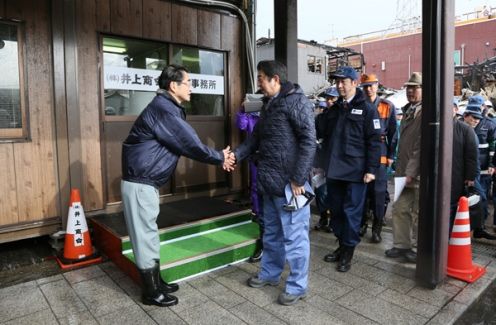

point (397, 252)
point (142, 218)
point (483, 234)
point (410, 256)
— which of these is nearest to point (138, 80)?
point (142, 218)

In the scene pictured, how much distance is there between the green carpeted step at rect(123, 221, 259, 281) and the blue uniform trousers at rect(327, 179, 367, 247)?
38.0 inches

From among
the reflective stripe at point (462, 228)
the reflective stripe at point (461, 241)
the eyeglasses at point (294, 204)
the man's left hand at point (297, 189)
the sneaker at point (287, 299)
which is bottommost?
the sneaker at point (287, 299)

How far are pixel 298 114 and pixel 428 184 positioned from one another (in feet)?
4.62

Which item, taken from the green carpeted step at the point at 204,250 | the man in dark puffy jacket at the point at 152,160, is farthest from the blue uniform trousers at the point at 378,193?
the man in dark puffy jacket at the point at 152,160

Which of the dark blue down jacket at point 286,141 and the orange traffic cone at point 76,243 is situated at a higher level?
the dark blue down jacket at point 286,141

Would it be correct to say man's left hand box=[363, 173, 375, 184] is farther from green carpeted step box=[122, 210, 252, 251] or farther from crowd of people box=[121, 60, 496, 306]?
green carpeted step box=[122, 210, 252, 251]

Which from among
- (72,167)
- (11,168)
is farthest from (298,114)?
(11,168)

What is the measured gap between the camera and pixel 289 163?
3.00 metres

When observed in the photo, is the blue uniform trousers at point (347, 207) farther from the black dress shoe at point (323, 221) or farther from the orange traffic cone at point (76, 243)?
the orange traffic cone at point (76, 243)

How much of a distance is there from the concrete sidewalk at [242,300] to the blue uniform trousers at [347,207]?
37 centimetres

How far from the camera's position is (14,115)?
4.14m

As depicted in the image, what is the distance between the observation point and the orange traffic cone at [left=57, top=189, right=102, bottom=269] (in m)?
3.95

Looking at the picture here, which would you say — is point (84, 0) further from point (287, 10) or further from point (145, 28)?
point (287, 10)

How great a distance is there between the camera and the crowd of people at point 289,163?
2.90 metres
